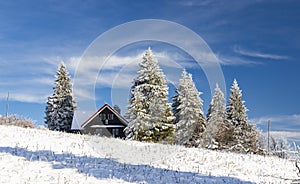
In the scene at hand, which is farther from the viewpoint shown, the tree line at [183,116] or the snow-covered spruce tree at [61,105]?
the snow-covered spruce tree at [61,105]

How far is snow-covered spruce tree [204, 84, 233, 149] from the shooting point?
41381mm

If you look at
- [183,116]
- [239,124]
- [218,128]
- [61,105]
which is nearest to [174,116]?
[183,116]

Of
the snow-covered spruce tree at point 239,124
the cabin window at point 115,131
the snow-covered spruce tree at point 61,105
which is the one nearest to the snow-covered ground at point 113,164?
the snow-covered spruce tree at point 239,124

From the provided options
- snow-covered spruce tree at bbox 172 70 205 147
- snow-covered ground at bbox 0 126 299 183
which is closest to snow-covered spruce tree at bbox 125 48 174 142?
snow-covered spruce tree at bbox 172 70 205 147

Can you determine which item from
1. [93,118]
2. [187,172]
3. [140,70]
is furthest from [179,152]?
[93,118]

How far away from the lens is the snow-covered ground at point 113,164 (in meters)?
11.6

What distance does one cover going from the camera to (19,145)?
50.4 feet

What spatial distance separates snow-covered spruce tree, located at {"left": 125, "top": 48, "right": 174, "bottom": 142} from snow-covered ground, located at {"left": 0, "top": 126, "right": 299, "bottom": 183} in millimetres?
15612

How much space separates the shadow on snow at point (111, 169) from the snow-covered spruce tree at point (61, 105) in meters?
37.0

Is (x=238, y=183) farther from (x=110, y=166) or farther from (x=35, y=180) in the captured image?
(x=35, y=180)

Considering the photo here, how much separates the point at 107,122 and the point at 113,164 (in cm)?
4031

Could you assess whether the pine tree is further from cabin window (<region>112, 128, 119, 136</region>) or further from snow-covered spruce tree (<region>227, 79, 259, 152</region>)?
cabin window (<region>112, 128, 119, 136</region>)

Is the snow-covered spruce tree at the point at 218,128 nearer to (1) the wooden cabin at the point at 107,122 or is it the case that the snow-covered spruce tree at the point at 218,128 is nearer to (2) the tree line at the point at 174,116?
(2) the tree line at the point at 174,116

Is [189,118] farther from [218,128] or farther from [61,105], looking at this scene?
[61,105]
